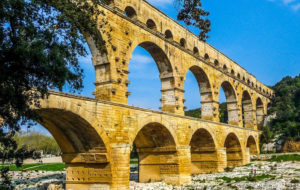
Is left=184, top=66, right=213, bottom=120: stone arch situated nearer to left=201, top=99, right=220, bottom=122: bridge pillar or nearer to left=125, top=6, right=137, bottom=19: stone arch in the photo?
left=201, top=99, right=220, bottom=122: bridge pillar

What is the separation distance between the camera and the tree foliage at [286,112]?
4371 cm

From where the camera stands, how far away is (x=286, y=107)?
5150 cm

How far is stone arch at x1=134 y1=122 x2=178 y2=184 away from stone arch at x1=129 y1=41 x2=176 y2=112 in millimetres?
2699

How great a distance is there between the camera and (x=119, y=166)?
15.9 m

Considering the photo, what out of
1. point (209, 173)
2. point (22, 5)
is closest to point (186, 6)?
point (22, 5)

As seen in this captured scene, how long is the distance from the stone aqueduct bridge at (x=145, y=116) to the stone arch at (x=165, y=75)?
77mm

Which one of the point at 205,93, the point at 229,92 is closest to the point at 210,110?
the point at 205,93

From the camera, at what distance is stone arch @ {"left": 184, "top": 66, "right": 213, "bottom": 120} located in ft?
96.6

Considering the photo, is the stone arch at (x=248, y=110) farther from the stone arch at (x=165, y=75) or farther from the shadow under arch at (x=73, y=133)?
the shadow under arch at (x=73, y=133)

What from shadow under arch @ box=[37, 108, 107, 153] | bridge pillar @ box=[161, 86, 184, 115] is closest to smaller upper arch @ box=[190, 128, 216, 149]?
bridge pillar @ box=[161, 86, 184, 115]

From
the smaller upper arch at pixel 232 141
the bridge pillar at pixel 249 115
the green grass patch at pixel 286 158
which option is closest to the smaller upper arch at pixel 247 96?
→ the bridge pillar at pixel 249 115

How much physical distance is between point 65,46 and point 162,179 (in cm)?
1475

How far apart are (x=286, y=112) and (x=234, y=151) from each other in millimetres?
20360

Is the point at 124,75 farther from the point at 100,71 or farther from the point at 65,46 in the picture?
the point at 65,46
